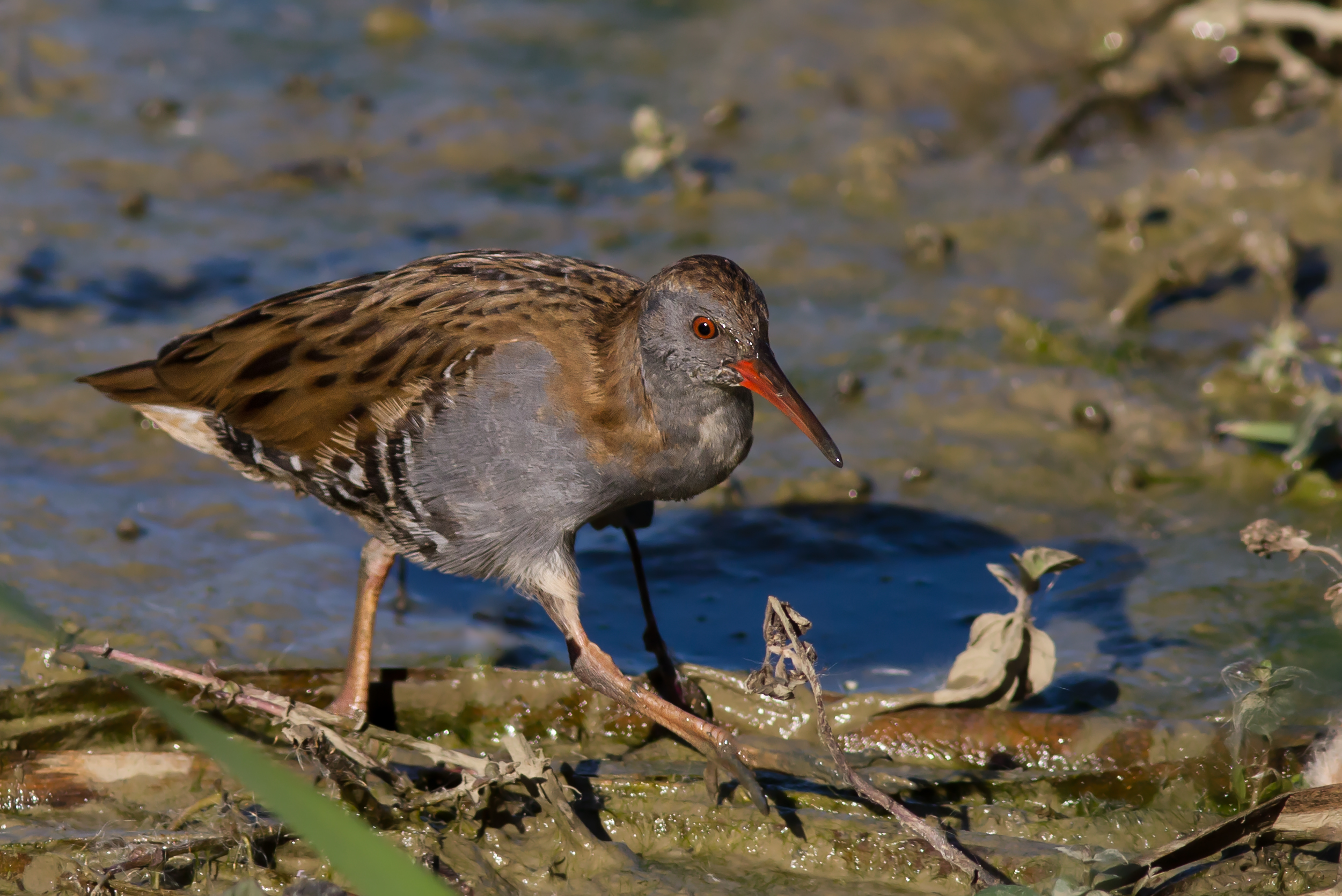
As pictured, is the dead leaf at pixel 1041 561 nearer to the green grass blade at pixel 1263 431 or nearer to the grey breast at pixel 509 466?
the grey breast at pixel 509 466

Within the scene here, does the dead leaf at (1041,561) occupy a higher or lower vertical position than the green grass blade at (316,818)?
lower

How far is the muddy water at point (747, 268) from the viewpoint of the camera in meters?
4.81

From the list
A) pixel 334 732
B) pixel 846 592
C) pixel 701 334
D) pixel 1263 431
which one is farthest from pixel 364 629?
pixel 1263 431

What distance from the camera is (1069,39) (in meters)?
8.52

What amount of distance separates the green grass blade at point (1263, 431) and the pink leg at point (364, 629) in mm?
3284

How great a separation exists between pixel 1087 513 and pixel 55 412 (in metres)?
4.17

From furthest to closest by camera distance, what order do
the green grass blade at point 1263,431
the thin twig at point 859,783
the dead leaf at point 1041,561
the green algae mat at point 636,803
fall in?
the green grass blade at point 1263,431, the dead leaf at point 1041,561, the green algae mat at point 636,803, the thin twig at point 859,783

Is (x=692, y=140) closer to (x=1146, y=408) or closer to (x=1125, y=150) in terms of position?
(x=1125, y=150)

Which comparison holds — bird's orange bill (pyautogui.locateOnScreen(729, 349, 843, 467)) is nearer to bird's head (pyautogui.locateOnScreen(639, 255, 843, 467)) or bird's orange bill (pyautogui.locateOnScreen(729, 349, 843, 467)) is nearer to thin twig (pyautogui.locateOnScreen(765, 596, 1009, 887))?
bird's head (pyautogui.locateOnScreen(639, 255, 843, 467))

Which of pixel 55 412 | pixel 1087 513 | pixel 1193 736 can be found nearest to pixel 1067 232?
pixel 1087 513

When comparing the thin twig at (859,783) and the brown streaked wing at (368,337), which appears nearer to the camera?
the thin twig at (859,783)

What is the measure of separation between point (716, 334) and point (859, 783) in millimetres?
1280

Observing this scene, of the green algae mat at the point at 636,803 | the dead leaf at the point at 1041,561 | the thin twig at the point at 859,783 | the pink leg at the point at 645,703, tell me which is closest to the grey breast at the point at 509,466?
the pink leg at the point at 645,703

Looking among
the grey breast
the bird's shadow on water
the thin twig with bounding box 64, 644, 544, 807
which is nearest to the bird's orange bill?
the grey breast
